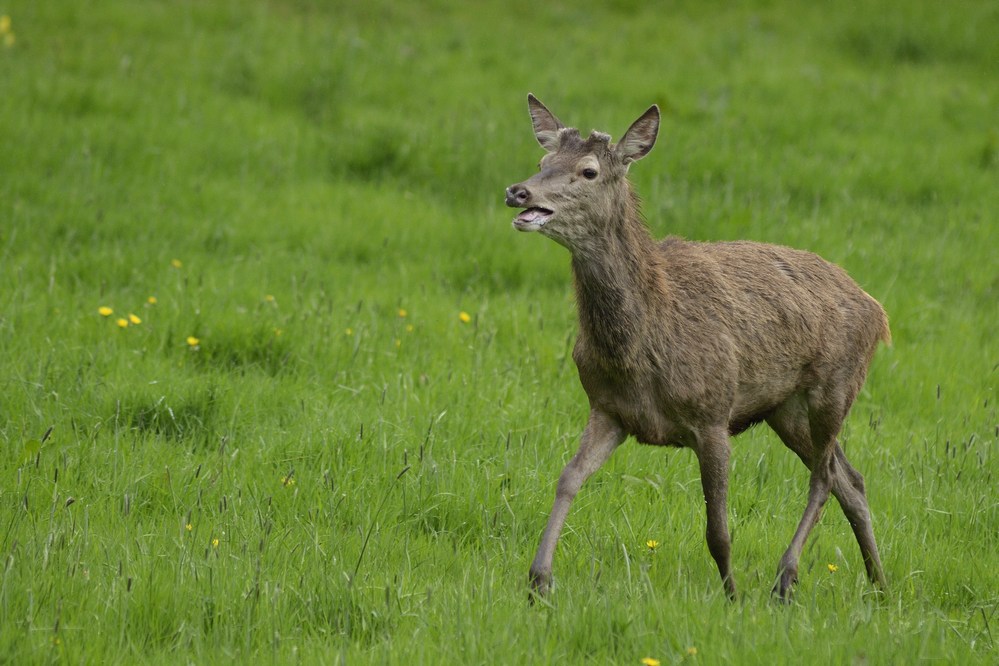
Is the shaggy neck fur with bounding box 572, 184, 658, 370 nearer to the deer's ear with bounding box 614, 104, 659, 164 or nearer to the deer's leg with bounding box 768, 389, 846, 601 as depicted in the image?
the deer's ear with bounding box 614, 104, 659, 164

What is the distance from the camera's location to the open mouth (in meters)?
5.10

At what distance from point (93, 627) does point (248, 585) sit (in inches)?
23.5

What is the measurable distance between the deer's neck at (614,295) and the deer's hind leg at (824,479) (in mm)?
1067

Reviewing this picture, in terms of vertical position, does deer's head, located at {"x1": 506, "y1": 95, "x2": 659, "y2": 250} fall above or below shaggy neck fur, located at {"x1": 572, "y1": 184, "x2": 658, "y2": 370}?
above

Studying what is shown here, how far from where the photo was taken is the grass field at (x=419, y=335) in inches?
189

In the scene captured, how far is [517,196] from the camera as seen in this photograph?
16.8 feet

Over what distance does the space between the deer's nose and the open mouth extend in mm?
58

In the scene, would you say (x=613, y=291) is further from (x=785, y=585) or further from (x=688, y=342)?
(x=785, y=585)

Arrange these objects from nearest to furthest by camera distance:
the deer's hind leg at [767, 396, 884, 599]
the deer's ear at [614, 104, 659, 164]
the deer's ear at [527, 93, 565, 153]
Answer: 1. the deer's ear at [614, 104, 659, 164]
2. the deer's hind leg at [767, 396, 884, 599]
3. the deer's ear at [527, 93, 565, 153]

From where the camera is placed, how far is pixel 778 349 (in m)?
5.78

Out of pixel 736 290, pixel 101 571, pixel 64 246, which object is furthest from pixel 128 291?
pixel 736 290

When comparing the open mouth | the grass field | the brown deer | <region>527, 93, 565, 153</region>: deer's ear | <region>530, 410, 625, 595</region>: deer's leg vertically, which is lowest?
the grass field

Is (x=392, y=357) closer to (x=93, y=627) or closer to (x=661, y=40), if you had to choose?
(x=93, y=627)

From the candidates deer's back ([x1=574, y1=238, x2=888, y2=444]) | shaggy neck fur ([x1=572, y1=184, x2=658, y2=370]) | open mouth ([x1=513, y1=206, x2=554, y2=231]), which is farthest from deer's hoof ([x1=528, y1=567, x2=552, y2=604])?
open mouth ([x1=513, y1=206, x2=554, y2=231])
